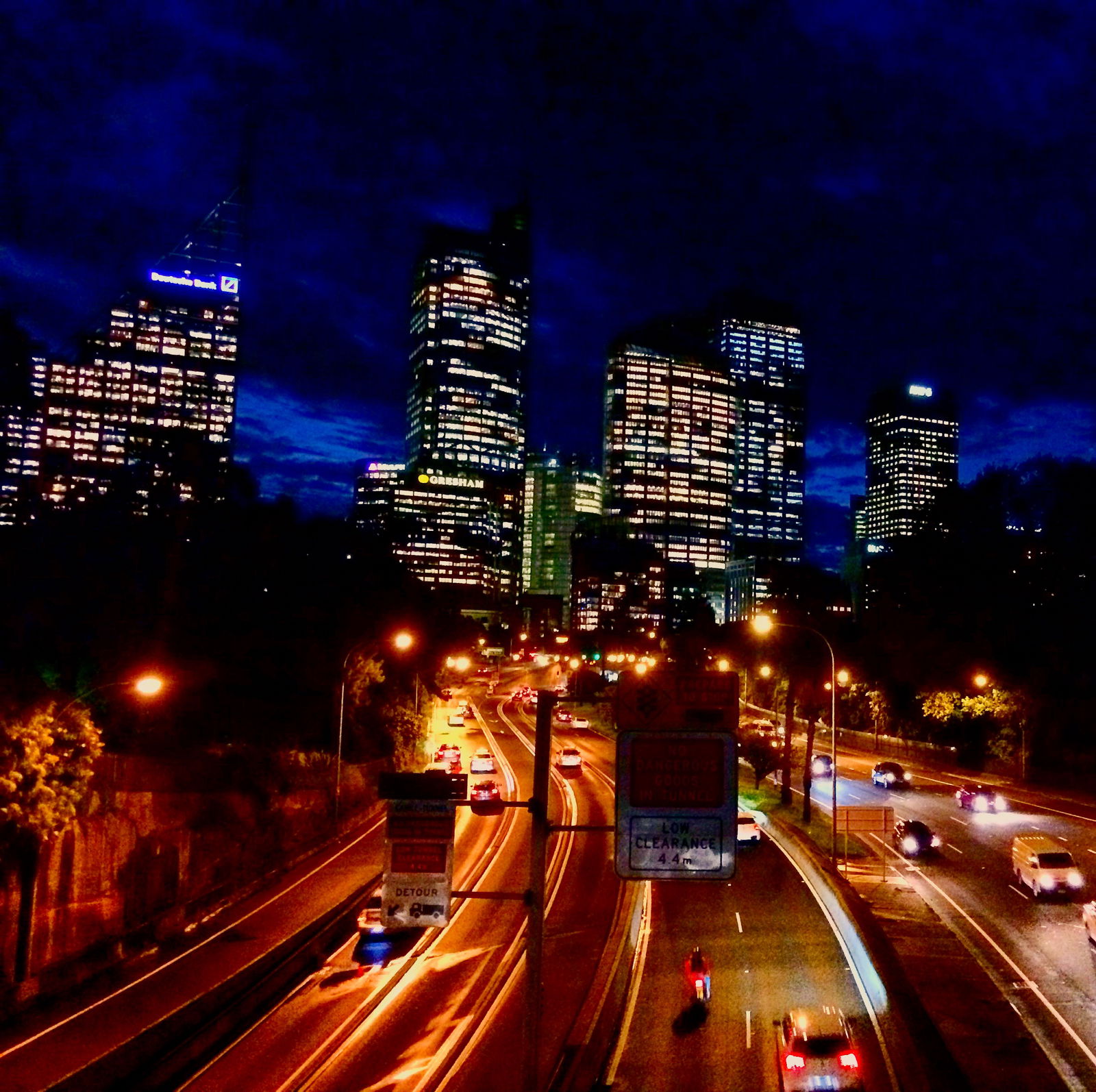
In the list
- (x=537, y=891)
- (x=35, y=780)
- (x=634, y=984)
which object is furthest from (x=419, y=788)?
(x=35, y=780)

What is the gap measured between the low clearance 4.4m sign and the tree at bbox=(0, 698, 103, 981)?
1963 centimetres

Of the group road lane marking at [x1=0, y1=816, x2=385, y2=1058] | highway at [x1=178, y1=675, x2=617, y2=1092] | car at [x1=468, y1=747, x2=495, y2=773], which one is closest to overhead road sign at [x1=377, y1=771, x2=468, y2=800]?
highway at [x1=178, y1=675, x2=617, y2=1092]

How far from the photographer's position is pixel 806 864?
135 feet

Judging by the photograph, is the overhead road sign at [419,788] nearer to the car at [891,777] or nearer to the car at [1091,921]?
the car at [1091,921]

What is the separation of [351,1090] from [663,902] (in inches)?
717

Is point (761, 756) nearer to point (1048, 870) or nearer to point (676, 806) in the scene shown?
point (1048, 870)

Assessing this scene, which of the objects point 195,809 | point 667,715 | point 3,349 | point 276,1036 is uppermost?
point 3,349

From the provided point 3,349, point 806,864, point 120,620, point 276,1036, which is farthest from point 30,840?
point 3,349

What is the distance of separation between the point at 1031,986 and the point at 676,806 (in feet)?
56.8

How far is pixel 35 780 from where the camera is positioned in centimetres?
2850

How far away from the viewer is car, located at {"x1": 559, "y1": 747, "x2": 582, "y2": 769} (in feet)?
241

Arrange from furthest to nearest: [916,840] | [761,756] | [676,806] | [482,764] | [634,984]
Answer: [482,764], [761,756], [916,840], [634,984], [676,806]

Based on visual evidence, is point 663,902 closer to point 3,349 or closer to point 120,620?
point 120,620

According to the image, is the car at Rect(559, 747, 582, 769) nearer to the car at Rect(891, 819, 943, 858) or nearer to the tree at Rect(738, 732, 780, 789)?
the tree at Rect(738, 732, 780, 789)
